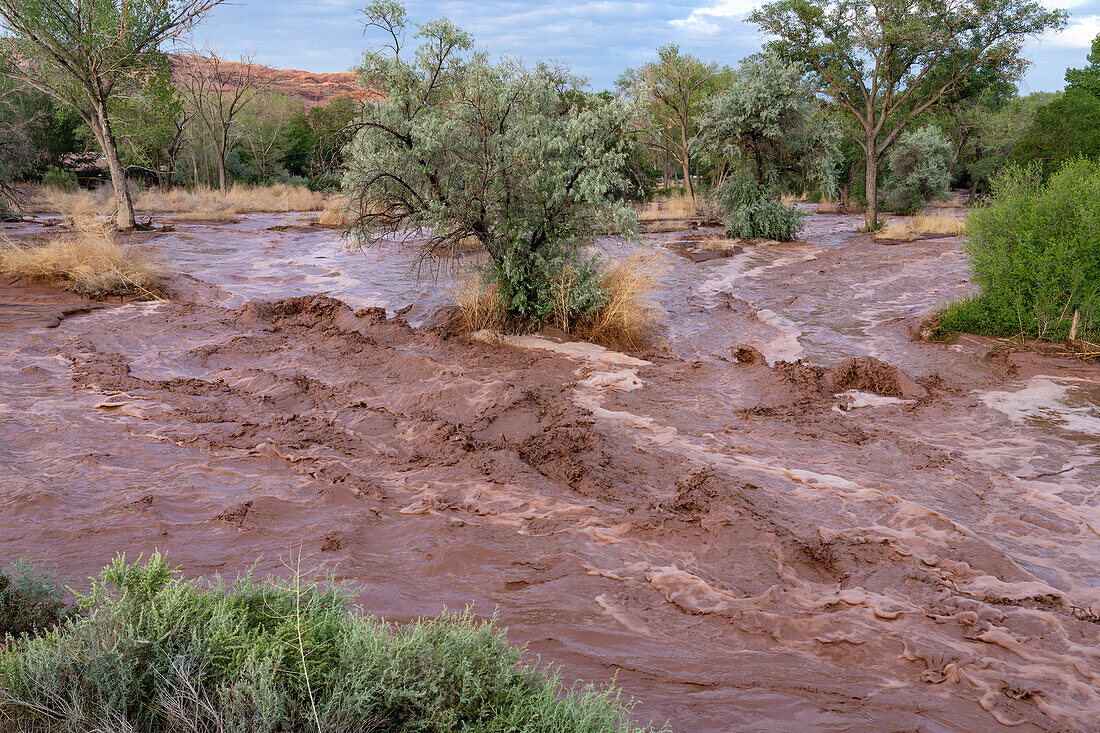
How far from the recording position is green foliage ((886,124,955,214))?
87.9ft

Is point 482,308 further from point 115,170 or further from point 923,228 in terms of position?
point 923,228

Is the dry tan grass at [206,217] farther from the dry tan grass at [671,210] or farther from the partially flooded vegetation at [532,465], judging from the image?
the dry tan grass at [671,210]

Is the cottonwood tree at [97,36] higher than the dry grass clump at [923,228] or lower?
higher

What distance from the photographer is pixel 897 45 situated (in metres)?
21.0

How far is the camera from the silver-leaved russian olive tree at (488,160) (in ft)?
30.6

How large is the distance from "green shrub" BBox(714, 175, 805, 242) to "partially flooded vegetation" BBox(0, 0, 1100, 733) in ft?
14.5

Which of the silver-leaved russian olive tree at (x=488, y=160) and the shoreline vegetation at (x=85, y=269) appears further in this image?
the shoreline vegetation at (x=85, y=269)

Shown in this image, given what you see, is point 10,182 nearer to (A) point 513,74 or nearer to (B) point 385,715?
(A) point 513,74

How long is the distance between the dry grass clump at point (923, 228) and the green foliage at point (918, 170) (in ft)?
17.4

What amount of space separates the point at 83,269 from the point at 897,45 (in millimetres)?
22682

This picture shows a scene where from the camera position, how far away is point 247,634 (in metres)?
2.45

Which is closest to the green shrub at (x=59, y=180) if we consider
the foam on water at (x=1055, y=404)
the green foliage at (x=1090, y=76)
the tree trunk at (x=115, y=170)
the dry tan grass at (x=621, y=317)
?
the tree trunk at (x=115, y=170)

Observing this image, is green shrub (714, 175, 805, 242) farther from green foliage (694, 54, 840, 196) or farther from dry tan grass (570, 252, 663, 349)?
dry tan grass (570, 252, 663, 349)

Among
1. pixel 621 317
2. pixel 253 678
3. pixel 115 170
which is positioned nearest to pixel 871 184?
pixel 621 317
